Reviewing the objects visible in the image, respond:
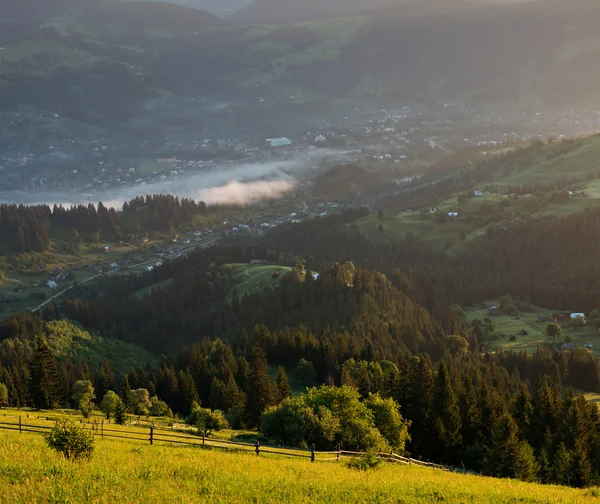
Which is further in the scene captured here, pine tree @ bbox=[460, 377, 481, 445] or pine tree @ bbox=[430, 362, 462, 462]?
pine tree @ bbox=[460, 377, 481, 445]

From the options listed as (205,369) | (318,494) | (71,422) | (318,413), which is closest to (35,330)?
(205,369)

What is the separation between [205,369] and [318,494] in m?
113

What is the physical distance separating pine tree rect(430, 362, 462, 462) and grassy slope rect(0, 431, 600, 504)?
168 ft

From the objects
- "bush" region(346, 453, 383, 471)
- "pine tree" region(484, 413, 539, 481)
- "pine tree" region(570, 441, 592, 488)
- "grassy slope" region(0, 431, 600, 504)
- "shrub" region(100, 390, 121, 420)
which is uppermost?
"grassy slope" region(0, 431, 600, 504)

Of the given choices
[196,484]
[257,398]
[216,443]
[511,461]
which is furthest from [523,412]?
[196,484]

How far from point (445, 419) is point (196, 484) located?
6843 cm

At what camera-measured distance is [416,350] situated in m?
189

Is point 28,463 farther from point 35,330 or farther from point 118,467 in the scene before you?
point 35,330

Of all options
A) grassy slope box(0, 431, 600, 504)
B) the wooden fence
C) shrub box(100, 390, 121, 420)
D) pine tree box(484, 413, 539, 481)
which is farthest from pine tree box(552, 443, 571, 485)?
shrub box(100, 390, 121, 420)

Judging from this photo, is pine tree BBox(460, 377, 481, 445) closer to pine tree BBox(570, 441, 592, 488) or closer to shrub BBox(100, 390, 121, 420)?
pine tree BBox(570, 441, 592, 488)

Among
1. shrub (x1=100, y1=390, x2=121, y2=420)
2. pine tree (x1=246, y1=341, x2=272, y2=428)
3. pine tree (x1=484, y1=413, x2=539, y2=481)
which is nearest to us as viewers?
pine tree (x1=484, y1=413, x2=539, y2=481)

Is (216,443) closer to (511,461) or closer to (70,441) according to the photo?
(70,441)

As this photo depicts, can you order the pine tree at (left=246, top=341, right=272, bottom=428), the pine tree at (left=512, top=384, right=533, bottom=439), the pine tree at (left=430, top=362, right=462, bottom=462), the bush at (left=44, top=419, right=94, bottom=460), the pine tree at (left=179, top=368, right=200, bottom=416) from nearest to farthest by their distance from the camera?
the bush at (left=44, top=419, right=94, bottom=460)
the pine tree at (left=430, top=362, right=462, bottom=462)
the pine tree at (left=512, top=384, right=533, bottom=439)
the pine tree at (left=246, top=341, right=272, bottom=428)
the pine tree at (left=179, top=368, right=200, bottom=416)

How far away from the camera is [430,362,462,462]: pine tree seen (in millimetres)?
92125
